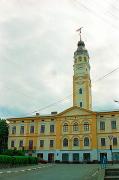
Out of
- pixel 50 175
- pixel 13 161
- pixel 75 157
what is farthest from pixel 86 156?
pixel 50 175

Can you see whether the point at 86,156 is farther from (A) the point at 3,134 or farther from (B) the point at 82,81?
(A) the point at 3,134

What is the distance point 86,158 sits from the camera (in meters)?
58.5

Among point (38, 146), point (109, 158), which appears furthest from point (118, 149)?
point (38, 146)

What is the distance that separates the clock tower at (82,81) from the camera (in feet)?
215

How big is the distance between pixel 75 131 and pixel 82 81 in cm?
1278

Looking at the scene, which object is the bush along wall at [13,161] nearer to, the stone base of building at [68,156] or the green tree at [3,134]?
the stone base of building at [68,156]

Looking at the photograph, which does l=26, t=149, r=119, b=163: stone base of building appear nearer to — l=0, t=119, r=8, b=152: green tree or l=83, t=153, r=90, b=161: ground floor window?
l=83, t=153, r=90, b=161: ground floor window

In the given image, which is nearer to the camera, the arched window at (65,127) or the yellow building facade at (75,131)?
the yellow building facade at (75,131)

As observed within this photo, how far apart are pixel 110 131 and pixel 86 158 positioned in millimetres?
7659

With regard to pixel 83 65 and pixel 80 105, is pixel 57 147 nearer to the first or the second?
pixel 80 105

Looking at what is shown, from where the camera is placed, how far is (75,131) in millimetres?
60875

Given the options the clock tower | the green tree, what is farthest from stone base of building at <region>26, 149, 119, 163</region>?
the clock tower

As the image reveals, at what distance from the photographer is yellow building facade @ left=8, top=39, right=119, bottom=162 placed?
2299 inches

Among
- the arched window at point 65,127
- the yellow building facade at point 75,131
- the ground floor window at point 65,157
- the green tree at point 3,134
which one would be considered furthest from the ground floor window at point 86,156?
the green tree at point 3,134
